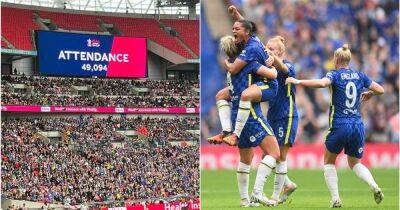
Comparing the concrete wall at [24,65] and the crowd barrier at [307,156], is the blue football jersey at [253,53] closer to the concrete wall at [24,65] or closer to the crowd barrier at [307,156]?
the crowd barrier at [307,156]

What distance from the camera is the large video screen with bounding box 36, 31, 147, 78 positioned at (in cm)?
2645

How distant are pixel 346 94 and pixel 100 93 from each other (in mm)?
24176

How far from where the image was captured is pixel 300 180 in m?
10.4

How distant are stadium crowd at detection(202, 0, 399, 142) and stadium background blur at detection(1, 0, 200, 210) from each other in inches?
380

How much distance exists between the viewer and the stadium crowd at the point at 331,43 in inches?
460

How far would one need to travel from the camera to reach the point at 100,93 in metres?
28.4

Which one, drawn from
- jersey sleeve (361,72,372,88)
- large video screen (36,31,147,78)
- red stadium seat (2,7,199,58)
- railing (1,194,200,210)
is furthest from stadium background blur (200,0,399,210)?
red stadium seat (2,7,199,58)

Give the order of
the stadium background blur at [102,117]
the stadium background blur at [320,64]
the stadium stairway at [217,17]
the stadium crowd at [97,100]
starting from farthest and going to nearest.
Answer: the stadium crowd at [97,100] → the stadium background blur at [102,117] → the stadium background blur at [320,64] → the stadium stairway at [217,17]

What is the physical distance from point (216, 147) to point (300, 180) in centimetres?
198

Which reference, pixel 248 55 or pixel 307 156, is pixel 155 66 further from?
pixel 248 55

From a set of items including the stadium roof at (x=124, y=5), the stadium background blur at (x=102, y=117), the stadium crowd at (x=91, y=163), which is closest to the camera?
the stadium crowd at (x=91, y=163)

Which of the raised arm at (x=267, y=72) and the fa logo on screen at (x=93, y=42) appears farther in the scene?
the fa logo on screen at (x=93, y=42)

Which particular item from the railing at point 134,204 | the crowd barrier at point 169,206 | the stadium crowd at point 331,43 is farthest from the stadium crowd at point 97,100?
the stadium crowd at point 331,43

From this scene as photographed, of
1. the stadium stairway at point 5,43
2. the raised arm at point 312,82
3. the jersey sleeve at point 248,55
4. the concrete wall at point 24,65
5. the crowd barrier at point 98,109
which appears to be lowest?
the crowd barrier at point 98,109
